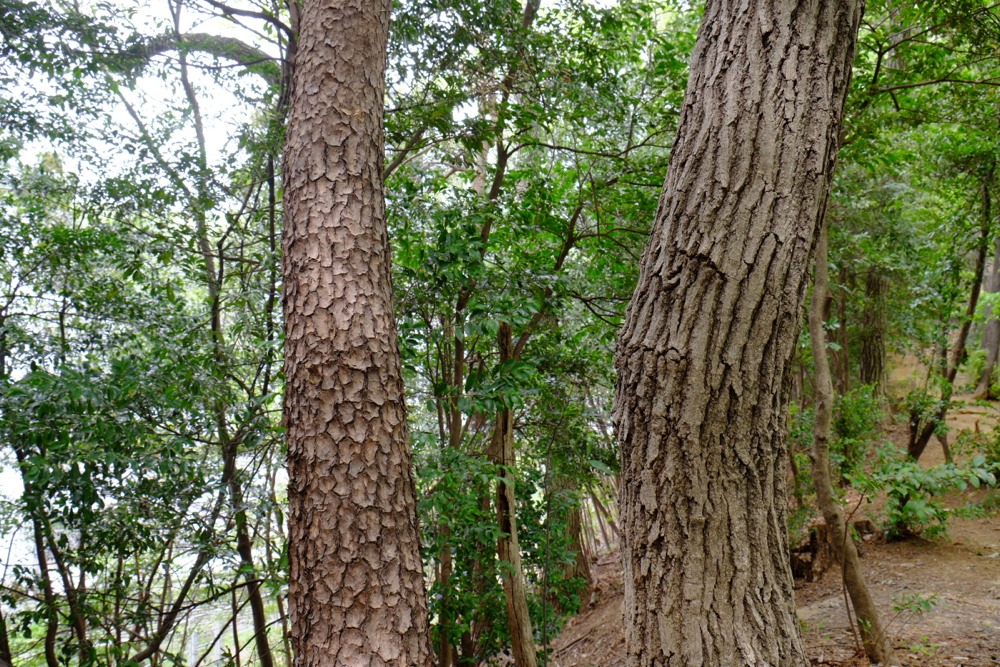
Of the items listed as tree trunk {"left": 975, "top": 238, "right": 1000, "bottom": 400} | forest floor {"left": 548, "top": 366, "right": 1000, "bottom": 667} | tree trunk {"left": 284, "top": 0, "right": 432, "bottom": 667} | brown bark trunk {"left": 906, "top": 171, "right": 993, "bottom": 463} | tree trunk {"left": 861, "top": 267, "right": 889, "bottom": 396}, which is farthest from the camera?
tree trunk {"left": 975, "top": 238, "right": 1000, "bottom": 400}

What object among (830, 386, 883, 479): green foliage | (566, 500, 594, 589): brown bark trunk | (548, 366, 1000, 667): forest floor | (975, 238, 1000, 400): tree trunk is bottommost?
(548, 366, 1000, 667): forest floor

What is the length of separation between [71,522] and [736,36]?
3943 millimetres

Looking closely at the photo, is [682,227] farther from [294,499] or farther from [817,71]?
[294,499]

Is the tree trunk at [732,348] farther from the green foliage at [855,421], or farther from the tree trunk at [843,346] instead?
the tree trunk at [843,346]

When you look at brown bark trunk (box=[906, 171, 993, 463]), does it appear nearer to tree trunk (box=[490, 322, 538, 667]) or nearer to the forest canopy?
the forest canopy

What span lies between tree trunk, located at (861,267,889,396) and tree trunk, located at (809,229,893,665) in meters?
4.83

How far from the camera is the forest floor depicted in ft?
12.7

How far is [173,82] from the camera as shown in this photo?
5.62m

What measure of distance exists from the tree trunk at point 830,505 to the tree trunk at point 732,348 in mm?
2296

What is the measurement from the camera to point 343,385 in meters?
2.47

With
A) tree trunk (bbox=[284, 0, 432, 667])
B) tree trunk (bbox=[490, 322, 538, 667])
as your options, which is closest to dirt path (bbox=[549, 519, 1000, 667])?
tree trunk (bbox=[490, 322, 538, 667])

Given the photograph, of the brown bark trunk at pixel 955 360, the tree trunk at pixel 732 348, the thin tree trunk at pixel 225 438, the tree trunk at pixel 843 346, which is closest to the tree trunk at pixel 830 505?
the tree trunk at pixel 732 348

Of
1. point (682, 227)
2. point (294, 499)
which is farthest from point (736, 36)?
point (294, 499)

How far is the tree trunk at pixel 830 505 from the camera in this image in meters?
3.60
